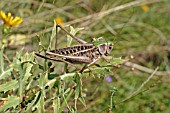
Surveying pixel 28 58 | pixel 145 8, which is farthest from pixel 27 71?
pixel 145 8

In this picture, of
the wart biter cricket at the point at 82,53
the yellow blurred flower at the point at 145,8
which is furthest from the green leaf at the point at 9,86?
the yellow blurred flower at the point at 145,8

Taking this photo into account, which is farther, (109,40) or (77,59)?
(109,40)

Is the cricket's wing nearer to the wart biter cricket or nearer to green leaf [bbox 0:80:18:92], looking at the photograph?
the wart biter cricket

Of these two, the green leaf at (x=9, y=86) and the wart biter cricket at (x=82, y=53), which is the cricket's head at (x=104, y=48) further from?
the green leaf at (x=9, y=86)

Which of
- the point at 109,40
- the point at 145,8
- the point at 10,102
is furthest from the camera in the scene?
the point at 145,8

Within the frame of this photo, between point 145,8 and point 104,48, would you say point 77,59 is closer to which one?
point 104,48

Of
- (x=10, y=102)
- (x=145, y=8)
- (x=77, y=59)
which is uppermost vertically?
(x=145, y=8)
